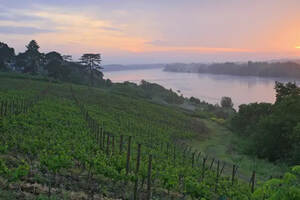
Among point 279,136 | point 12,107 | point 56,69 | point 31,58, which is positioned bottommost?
point 279,136

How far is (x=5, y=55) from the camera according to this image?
2377 inches

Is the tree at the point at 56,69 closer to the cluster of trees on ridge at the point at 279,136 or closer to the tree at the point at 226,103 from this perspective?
the tree at the point at 226,103

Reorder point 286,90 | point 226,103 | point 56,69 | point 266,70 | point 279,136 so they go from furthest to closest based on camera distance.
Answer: point 266,70
point 226,103
point 56,69
point 286,90
point 279,136

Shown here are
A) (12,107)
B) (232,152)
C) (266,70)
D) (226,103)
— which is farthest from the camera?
(266,70)

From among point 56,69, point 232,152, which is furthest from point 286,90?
point 56,69

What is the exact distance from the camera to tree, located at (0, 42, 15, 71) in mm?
58372

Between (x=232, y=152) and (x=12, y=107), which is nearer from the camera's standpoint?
(x=12, y=107)

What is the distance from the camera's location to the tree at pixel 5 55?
58.4 meters

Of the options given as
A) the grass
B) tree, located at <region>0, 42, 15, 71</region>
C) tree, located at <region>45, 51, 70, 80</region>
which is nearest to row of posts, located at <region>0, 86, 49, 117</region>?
the grass

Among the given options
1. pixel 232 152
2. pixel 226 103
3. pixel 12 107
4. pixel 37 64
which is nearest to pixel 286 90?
pixel 232 152

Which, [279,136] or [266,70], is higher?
[266,70]

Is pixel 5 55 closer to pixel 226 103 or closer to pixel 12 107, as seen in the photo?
pixel 12 107

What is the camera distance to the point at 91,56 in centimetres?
7381

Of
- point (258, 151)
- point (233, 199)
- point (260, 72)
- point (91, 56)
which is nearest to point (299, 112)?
point (258, 151)
